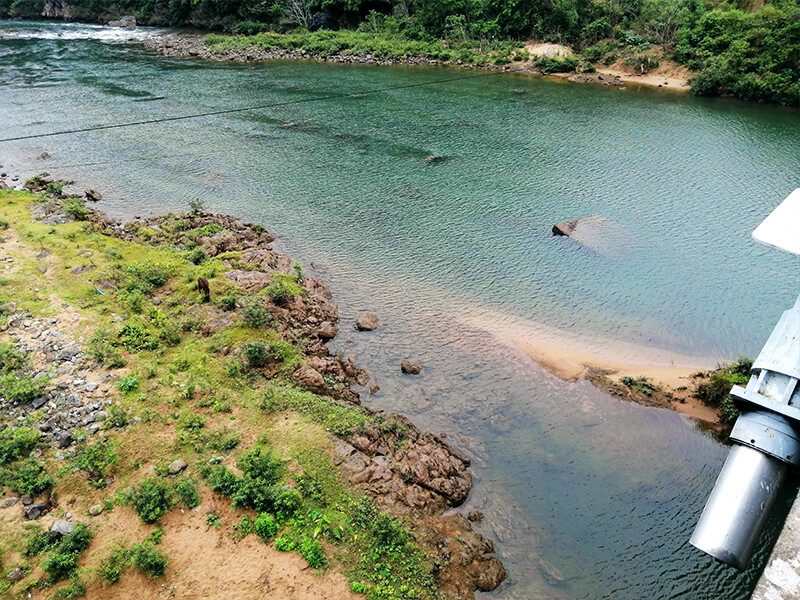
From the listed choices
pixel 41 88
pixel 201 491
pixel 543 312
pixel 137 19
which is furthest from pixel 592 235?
pixel 137 19

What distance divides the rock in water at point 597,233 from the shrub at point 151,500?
20.4 m

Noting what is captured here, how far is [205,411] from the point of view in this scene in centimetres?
1434

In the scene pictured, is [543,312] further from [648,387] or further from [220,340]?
[220,340]

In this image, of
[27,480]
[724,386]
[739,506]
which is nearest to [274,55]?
[27,480]

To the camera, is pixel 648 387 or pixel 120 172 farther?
pixel 120 172

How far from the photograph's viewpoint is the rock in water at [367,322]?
19781 millimetres

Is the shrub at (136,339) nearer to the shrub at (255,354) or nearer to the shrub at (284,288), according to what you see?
the shrub at (255,354)

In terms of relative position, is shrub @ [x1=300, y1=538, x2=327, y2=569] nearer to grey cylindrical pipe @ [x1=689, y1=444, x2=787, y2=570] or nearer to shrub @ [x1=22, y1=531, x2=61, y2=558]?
shrub @ [x1=22, y1=531, x2=61, y2=558]

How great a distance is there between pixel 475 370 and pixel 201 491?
9.48m

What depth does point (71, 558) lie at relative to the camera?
1048cm

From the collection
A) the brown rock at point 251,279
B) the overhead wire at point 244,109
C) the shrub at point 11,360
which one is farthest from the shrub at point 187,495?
the overhead wire at point 244,109

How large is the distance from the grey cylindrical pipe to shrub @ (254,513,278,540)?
8986 mm

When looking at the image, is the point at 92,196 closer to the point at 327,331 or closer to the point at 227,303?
the point at 227,303

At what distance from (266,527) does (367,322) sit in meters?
9.60
